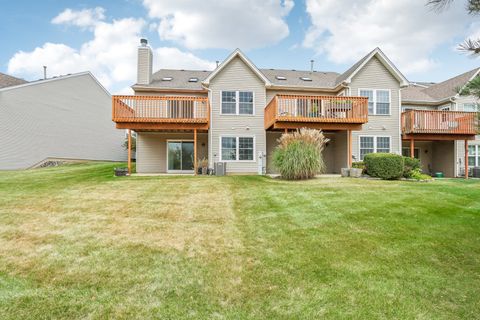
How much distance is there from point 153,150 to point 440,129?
16202 millimetres

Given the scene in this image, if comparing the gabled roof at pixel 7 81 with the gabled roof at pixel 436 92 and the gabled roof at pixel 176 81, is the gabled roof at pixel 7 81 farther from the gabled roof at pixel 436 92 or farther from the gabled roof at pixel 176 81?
the gabled roof at pixel 436 92

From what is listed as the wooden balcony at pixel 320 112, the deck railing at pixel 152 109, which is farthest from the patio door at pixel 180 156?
the wooden balcony at pixel 320 112

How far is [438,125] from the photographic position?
538 inches

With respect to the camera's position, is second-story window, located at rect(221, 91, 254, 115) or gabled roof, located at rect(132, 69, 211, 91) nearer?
second-story window, located at rect(221, 91, 254, 115)

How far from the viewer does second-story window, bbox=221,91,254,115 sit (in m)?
13.9

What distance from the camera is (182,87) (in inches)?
577

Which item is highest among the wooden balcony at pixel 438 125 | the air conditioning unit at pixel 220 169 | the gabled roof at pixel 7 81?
the gabled roof at pixel 7 81

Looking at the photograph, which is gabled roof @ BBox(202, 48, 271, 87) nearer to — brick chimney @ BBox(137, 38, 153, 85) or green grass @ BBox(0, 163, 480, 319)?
brick chimney @ BBox(137, 38, 153, 85)

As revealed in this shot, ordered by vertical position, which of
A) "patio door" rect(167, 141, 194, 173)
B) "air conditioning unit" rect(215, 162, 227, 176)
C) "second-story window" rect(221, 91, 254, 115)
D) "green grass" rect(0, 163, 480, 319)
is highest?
"second-story window" rect(221, 91, 254, 115)

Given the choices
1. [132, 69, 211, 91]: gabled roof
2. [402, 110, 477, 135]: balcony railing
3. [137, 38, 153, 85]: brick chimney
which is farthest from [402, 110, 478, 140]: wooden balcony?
[137, 38, 153, 85]: brick chimney

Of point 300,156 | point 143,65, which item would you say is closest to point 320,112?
point 300,156

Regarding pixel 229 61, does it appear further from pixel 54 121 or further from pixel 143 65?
pixel 54 121

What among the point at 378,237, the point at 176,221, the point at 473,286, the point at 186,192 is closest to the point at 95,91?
the point at 186,192

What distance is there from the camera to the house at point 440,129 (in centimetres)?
1365
